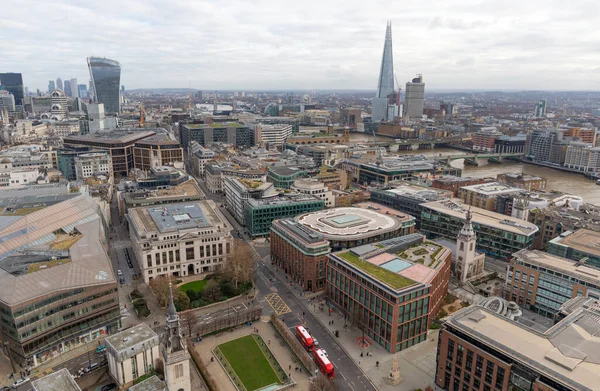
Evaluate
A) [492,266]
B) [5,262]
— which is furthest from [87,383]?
[492,266]

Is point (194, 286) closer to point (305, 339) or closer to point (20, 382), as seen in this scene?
point (305, 339)

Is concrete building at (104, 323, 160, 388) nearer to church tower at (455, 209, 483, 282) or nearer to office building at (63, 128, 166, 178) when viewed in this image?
church tower at (455, 209, 483, 282)

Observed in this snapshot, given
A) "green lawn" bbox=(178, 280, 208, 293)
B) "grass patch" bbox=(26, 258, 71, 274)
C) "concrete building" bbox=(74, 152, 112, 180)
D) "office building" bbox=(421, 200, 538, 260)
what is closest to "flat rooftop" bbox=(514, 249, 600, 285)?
"office building" bbox=(421, 200, 538, 260)

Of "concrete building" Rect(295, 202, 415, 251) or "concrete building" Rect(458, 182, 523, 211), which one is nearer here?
"concrete building" Rect(295, 202, 415, 251)

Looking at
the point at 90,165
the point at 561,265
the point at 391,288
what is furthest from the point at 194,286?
the point at 90,165

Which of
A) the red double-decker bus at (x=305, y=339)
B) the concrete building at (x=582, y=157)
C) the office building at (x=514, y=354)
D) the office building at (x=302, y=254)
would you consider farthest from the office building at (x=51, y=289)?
the concrete building at (x=582, y=157)

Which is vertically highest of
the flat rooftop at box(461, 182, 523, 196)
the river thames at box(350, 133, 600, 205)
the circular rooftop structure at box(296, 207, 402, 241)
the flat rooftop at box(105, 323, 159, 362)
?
the circular rooftop structure at box(296, 207, 402, 241)
